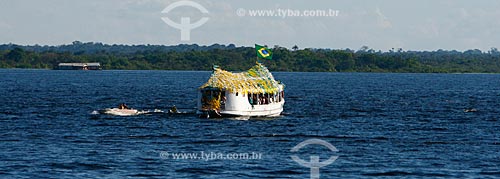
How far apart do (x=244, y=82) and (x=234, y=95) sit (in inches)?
111

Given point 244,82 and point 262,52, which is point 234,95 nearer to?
point 244,82

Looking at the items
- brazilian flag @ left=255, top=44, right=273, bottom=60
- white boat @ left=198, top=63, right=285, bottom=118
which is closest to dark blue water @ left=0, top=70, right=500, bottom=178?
white boat @ left=198, top=63, right=285, bottom=118

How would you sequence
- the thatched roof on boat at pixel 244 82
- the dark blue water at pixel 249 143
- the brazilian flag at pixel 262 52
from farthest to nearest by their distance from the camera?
1. the brazilian flag at pixel 262 52
2. the thatched roof on boat at pixel 244 82
3. the dark blue water at pixel 249 143

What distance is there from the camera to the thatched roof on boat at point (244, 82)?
89375 mm

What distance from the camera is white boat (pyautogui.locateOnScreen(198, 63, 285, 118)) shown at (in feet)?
293

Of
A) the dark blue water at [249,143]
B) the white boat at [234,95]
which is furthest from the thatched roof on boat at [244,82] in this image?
the dark blue water at [249,143]

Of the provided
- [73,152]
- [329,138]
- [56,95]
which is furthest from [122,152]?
[56,95]

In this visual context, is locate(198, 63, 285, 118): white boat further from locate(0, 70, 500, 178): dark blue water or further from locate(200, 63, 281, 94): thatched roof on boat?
locate(0, 70, 500, 178): dark blue water

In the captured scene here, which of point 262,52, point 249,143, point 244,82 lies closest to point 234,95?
point 244,82

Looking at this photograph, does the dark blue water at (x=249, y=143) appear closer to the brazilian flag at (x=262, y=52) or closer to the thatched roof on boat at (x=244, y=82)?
the thatched roof on boat at (x=244, y=82)

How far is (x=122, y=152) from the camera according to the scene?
223ft

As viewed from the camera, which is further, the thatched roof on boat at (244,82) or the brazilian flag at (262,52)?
the brazilian flag at (262,52)

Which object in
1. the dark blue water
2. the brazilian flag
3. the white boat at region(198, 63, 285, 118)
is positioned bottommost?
the dark blue water

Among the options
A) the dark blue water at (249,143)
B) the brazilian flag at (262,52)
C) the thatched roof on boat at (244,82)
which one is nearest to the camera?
the dark blue water at (249,143)
